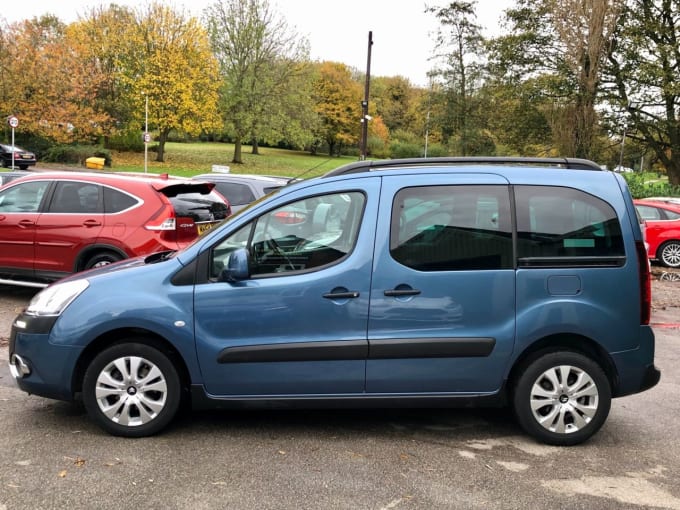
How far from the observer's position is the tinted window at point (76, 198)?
7887 millimetres

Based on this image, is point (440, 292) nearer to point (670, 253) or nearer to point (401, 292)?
point (401, 292)

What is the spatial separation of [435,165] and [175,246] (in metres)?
4.47

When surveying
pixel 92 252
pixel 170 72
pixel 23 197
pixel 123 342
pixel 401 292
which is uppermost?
pixel 170 72

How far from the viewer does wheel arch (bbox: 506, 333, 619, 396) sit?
163 inches

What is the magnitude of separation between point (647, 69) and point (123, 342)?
28.5 m

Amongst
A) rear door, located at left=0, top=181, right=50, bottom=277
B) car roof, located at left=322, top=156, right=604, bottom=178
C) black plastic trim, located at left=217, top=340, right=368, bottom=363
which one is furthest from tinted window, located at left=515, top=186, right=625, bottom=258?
A: rear door, located at left=0, top=181, right=50, bottom=277

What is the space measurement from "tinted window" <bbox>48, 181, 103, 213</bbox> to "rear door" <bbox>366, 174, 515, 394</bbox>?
5.04 m

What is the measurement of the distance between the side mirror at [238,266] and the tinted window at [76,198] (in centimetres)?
452

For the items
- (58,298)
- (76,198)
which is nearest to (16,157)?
(76,198)

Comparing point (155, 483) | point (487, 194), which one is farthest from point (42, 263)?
point (487, 194)

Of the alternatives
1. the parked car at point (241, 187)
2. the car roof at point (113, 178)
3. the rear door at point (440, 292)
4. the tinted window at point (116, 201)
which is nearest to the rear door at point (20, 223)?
the car roof at point (113, 178)

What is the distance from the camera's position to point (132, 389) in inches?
160

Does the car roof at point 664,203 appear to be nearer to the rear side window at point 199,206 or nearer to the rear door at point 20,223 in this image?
the rear side window at point 199,206

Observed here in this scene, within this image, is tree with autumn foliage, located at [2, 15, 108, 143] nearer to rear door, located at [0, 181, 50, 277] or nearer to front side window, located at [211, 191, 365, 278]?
rear door, located at [0, 181, 50, 277]
